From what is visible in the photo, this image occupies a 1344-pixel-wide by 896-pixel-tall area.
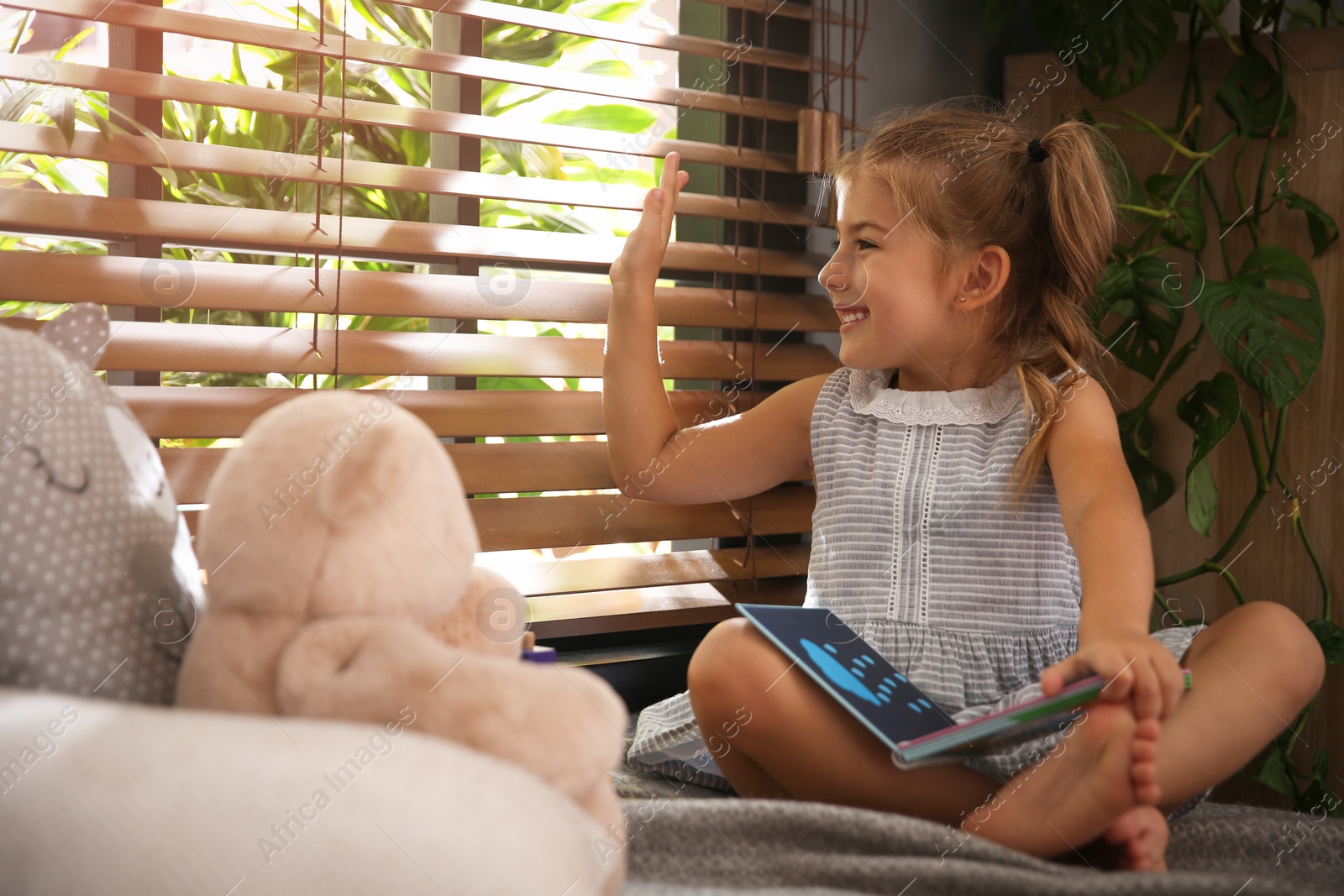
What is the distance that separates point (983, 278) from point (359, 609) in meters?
0.91

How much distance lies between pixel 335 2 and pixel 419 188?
10.7 inches

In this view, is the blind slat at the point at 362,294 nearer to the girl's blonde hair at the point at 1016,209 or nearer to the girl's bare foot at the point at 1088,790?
the girl's blonde hair at the point at 1016,209

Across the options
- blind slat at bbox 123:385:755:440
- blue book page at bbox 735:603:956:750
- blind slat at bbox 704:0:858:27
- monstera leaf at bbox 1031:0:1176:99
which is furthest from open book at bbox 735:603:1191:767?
monstera leaf at bbox 1031:0:1176:99

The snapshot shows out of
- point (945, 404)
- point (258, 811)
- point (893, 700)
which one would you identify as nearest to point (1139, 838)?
point (893, 700)

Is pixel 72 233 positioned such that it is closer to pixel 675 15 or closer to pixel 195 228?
pixel 195 228

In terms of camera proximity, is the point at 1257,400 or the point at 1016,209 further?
the point at 1257,400

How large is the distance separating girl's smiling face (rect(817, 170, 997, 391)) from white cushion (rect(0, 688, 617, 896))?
807 millimetres

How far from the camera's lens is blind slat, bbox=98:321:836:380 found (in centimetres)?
96

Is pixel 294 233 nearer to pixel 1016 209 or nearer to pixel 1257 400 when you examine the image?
pixel 1016 209

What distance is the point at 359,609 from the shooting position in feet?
1.87

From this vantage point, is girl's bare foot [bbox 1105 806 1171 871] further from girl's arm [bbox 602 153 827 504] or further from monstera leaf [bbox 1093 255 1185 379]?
monstera leaf [bbox 1093 255 1185 379]

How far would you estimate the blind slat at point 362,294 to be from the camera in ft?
3.01

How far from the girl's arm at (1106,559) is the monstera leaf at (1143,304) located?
0.92 ft

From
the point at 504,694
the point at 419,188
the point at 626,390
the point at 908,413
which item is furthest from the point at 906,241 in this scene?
the point at 504,694
